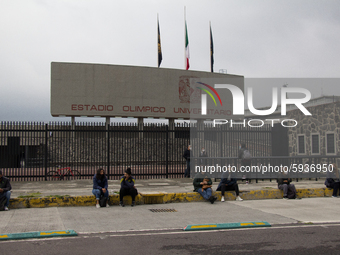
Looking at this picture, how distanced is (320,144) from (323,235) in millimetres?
13598

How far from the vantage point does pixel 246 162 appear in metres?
15.4

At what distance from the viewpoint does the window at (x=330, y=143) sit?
733 inches

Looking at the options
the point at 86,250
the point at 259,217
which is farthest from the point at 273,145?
the point at 86,250

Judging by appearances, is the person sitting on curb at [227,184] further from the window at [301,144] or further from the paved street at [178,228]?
the window at [301,144]

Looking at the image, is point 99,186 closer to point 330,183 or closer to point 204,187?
point 204,187

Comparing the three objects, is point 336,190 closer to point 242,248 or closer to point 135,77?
point 242,248

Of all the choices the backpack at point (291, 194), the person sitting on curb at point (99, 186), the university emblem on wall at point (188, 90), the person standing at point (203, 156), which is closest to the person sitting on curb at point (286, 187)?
the backpack at point (291, 194)

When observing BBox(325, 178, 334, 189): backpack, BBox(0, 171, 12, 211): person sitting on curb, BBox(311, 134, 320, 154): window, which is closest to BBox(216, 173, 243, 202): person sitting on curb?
BBox(325, 178, 334, 189): backpack

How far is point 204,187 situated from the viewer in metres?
11.4

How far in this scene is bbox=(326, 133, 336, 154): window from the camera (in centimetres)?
1861

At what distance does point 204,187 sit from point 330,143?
34.5ft

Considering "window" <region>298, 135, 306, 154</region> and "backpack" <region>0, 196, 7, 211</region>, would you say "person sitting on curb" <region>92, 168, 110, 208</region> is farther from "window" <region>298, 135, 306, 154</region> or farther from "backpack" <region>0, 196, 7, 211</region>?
"window" <region>298, 135, 306, 154</region>

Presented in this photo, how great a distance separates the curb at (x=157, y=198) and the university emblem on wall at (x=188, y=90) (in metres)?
23.6

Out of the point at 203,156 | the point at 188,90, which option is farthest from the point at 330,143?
the point at 188,90
